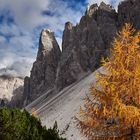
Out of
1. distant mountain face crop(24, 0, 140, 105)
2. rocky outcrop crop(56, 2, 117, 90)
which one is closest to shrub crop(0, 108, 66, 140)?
distant mountain face crop(24, 0, 140, 105)

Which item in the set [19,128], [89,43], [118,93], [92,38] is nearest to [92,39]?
[92,38]

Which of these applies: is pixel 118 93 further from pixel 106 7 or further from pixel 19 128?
pixel 106 7

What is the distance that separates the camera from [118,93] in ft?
64.0

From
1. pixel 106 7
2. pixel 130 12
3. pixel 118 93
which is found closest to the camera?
pixel 118 93

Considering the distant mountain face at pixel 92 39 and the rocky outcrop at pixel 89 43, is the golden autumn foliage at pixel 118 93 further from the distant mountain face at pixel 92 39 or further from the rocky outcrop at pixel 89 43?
the rocky outcrop at pixel 89 43

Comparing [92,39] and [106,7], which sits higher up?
[106,7]

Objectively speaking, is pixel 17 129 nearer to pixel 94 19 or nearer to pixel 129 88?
pixel 129 88

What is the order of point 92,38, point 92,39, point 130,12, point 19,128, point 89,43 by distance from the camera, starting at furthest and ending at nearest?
point 89,43 < point 92,39 < point 92,38 < point 130,12 < point 19,128

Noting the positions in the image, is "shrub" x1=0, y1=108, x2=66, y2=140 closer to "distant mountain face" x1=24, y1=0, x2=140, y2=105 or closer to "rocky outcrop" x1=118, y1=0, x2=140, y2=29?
"rocky outcrop" x1=118, y1=0, x2=140, y2=29

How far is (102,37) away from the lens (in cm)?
17738

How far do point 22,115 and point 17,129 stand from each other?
1.27 metres

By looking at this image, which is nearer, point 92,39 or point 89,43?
point 92,39

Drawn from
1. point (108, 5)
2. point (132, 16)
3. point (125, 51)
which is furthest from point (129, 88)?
point (108, 5)

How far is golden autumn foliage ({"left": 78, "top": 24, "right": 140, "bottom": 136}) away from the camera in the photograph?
19172 mm
